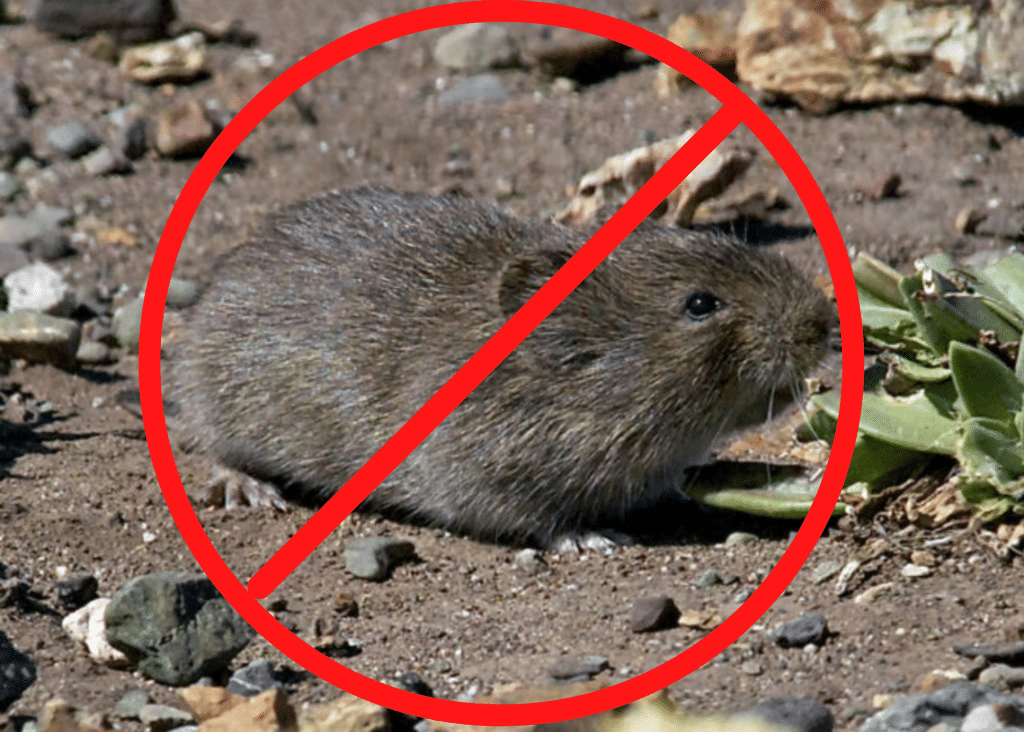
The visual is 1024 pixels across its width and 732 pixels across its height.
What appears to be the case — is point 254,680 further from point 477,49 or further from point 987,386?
point 477,49

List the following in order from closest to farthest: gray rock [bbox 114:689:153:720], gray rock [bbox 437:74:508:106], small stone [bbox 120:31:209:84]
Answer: gray rock [bbox 114:689:153:720] < gray rock [bbox 437:74:508:106] < small stone [bbox 120:31:209:84]

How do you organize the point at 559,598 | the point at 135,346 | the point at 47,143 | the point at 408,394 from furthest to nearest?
the point at 47,143, the point at 135,346, the point at 408,394, the point at 559,598

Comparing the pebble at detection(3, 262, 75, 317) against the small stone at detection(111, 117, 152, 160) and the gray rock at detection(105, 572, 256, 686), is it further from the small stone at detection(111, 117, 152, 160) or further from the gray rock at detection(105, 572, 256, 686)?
the gray rock at detection(105, 572, 256, 686)

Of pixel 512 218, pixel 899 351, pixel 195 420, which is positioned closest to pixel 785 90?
pixel 512 218

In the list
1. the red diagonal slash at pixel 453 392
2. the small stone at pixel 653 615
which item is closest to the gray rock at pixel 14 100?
the red diagonal slash at pixel 453 392

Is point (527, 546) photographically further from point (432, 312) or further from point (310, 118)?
point (310, 118)

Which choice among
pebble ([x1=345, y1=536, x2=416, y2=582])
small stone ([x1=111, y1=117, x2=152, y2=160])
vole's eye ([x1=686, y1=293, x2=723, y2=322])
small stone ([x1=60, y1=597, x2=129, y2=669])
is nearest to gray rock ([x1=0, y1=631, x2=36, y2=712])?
small stone ([x1=60, y1=597, x2=129, y2=669])
